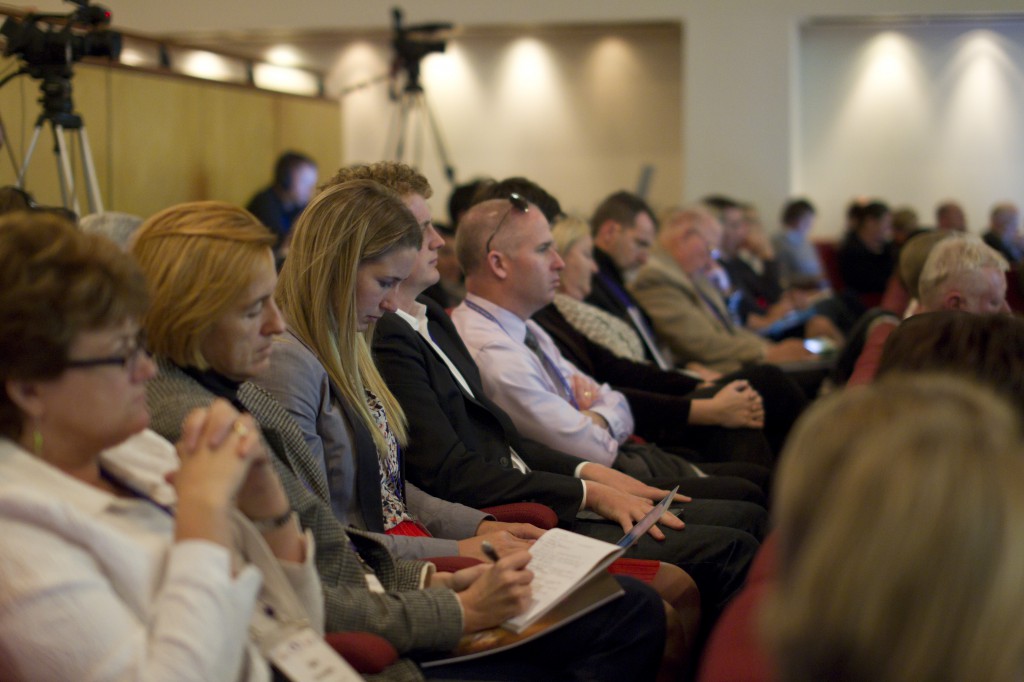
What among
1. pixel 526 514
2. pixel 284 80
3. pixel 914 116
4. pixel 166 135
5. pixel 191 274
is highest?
pixel 284 80

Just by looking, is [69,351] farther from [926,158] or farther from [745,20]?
[926,158]

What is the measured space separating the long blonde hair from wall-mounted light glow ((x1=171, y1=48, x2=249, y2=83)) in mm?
3767

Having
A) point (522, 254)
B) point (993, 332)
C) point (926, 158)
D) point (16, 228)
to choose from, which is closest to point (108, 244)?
point (16, 228)

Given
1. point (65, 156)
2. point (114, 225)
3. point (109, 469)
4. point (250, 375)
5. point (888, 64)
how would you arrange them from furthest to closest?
point (888, 64) < point (65, 156) < point (114, 225) < point (250, 375) < point (109, 469)

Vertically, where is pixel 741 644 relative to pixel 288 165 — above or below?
below

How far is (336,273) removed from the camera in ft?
6.77

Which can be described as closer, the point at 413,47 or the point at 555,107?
the point at 413,47

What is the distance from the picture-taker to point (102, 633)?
116 cm

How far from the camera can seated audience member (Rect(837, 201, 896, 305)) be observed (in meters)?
8.37

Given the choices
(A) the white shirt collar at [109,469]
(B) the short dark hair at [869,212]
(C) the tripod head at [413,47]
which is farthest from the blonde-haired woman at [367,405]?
(B) the short dark hair at [869,212]

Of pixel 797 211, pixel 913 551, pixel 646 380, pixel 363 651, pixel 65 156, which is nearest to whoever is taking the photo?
pixel 913 551

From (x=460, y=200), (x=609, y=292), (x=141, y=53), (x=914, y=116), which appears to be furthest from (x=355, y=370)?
(x=914, y=116)

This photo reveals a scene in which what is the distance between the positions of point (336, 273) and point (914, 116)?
8424 mm

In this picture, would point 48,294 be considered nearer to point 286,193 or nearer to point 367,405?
point 367,405
